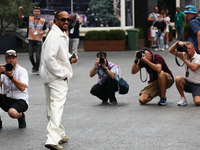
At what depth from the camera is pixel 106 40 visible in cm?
1906

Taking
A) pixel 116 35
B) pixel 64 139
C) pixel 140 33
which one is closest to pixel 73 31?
pixel 116 35

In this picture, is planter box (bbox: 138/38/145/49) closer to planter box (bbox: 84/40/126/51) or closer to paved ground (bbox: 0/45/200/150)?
planter box (bbox: 84/40/126/51)

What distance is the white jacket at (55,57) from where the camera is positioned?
5105 mm

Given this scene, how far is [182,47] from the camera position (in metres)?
7.30

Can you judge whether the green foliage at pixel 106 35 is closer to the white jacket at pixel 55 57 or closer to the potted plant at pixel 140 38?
the potted plant at pixel 140 38

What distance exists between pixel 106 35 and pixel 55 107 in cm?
1409

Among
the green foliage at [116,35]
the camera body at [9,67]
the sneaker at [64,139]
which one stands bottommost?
the sneaker at [64,139]

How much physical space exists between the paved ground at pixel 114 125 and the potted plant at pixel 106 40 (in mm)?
9855

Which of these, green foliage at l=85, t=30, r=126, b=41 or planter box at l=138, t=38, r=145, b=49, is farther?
planter box at l=138, t=38, r=145, b=49

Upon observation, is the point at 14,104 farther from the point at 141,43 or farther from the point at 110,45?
the point at 141,43

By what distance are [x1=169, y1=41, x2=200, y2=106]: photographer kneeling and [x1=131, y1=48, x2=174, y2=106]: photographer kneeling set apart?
260 millimetres

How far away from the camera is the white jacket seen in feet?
16.8

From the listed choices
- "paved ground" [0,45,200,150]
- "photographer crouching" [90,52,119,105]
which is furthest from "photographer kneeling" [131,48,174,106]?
"photographer crouching" [90,52,119,105]

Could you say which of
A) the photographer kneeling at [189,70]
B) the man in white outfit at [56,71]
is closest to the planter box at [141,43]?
the photographer kneeling at [189,70]
